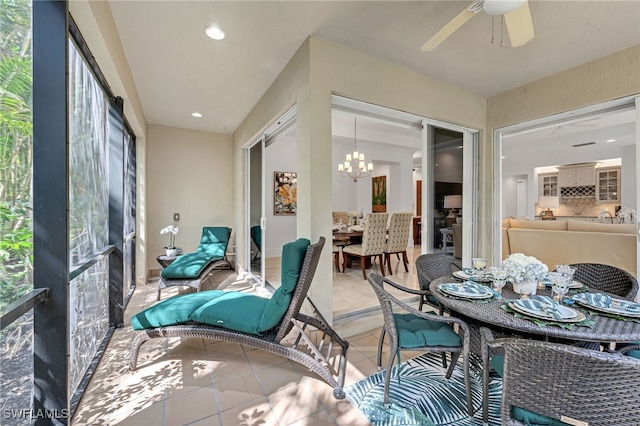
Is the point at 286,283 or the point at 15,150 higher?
the point at 15,150

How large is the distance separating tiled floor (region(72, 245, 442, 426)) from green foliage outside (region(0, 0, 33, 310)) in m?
0.98

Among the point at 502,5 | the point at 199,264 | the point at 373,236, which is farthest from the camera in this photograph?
the point at 373,236

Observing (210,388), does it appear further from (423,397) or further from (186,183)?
(186,183)

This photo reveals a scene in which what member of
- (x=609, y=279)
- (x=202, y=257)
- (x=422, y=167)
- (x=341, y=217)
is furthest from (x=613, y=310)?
(x=341, y=217)

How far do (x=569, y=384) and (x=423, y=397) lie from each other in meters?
1.06

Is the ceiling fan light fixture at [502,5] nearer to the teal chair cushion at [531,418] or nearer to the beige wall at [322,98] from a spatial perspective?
the beige wall at [322,98]

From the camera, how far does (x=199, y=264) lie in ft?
12.2

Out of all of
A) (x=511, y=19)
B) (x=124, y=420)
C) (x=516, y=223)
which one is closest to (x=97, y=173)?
(x=124, y=420)

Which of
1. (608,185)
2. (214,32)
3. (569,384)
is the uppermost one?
(214,32)

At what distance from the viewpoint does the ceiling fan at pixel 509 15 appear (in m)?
1.57

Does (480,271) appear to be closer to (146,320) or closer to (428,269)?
(428,269)

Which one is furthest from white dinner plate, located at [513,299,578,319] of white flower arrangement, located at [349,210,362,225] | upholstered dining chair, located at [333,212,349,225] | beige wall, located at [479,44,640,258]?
upholstered dining chair, located at [333,212,349,225]

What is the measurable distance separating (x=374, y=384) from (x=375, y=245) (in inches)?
107

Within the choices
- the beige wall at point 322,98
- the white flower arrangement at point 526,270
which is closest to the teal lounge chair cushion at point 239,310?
the beige wall at point 322,98
